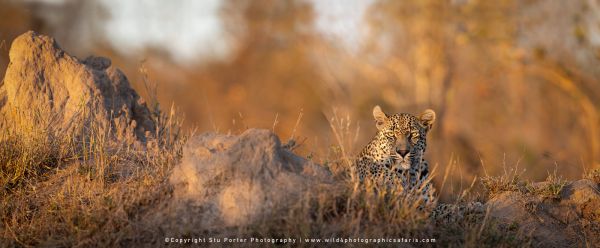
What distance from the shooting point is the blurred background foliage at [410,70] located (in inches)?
814

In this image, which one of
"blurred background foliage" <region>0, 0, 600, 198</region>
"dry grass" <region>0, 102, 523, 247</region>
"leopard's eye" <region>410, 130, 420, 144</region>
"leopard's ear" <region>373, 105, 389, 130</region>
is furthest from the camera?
"blurred background foliage" <region>0, 0, 600, 198</region>

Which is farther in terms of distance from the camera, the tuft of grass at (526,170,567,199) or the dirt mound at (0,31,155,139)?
the dirt mound at (0,31,155,139)

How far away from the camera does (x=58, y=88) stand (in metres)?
8.91

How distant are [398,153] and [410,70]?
16687mm

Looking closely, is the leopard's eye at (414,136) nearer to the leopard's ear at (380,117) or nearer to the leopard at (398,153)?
the leopard at (398,153)

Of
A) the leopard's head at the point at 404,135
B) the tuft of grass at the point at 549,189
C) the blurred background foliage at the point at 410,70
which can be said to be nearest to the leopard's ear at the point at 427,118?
the leopard's head at the point at 404,135

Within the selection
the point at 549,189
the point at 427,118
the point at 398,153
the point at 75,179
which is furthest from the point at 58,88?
the point at 549,189

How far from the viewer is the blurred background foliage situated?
20.7 m

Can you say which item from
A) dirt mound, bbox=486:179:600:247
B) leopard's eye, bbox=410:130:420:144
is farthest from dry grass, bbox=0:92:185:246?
dirt mound, bbox=486:179:600:247

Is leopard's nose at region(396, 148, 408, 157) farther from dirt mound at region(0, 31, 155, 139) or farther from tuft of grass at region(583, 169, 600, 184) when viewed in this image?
dirt mound at region(0, 31, 155, 139)

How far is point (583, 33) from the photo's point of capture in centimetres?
1880

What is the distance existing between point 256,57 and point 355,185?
28063 mm

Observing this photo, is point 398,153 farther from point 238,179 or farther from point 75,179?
point 75,179

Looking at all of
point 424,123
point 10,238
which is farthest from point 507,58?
point 10,238
